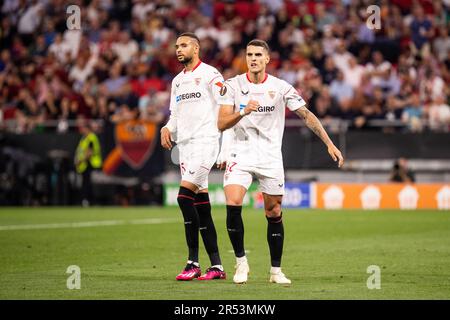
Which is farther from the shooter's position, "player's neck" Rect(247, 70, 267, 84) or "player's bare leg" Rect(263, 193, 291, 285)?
"player's neck" Rect(247, 70, 267, 84)

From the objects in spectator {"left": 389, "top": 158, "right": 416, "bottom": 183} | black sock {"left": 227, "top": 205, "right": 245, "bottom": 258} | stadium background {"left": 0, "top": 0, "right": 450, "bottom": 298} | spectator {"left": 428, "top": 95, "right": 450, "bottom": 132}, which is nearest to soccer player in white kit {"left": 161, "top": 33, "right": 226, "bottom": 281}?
black sock {"left": 227, "top": 205, "right": 245, "bottom": 258}

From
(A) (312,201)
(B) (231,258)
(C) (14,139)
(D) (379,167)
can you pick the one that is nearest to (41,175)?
(C) (14,139)

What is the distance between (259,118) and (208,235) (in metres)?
1.51

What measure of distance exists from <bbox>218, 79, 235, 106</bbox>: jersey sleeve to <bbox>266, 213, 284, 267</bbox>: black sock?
1342 millimetres

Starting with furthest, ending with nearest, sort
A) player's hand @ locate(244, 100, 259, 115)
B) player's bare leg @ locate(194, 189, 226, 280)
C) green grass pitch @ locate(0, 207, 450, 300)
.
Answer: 1. player's bare leg @ locate(194, 189, 226, 280)
2. player's hand @ locate(244, 100, 259, 115)
3. green grass pitch @ locate(0, 207, 450, 300)

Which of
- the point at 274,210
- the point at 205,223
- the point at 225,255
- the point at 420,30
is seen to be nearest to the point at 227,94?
the point at 274,210

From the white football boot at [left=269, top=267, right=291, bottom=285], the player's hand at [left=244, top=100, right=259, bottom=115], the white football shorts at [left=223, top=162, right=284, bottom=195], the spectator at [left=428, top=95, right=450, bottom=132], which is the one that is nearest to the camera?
the player's hand at [left=244, top=100, right=259, bottom=115]

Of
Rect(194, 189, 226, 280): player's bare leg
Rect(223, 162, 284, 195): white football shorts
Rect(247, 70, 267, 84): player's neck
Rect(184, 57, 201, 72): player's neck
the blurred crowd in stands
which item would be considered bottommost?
Rect(194, 189, 226, 280): player's bare leg

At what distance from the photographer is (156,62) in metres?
27.5

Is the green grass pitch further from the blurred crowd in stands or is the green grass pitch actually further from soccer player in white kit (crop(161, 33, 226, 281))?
the blurred crowd in stands

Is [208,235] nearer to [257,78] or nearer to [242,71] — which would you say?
[257,78]

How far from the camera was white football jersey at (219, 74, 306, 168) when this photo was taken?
36.3ft

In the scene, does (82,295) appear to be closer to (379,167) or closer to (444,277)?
(444,277)
